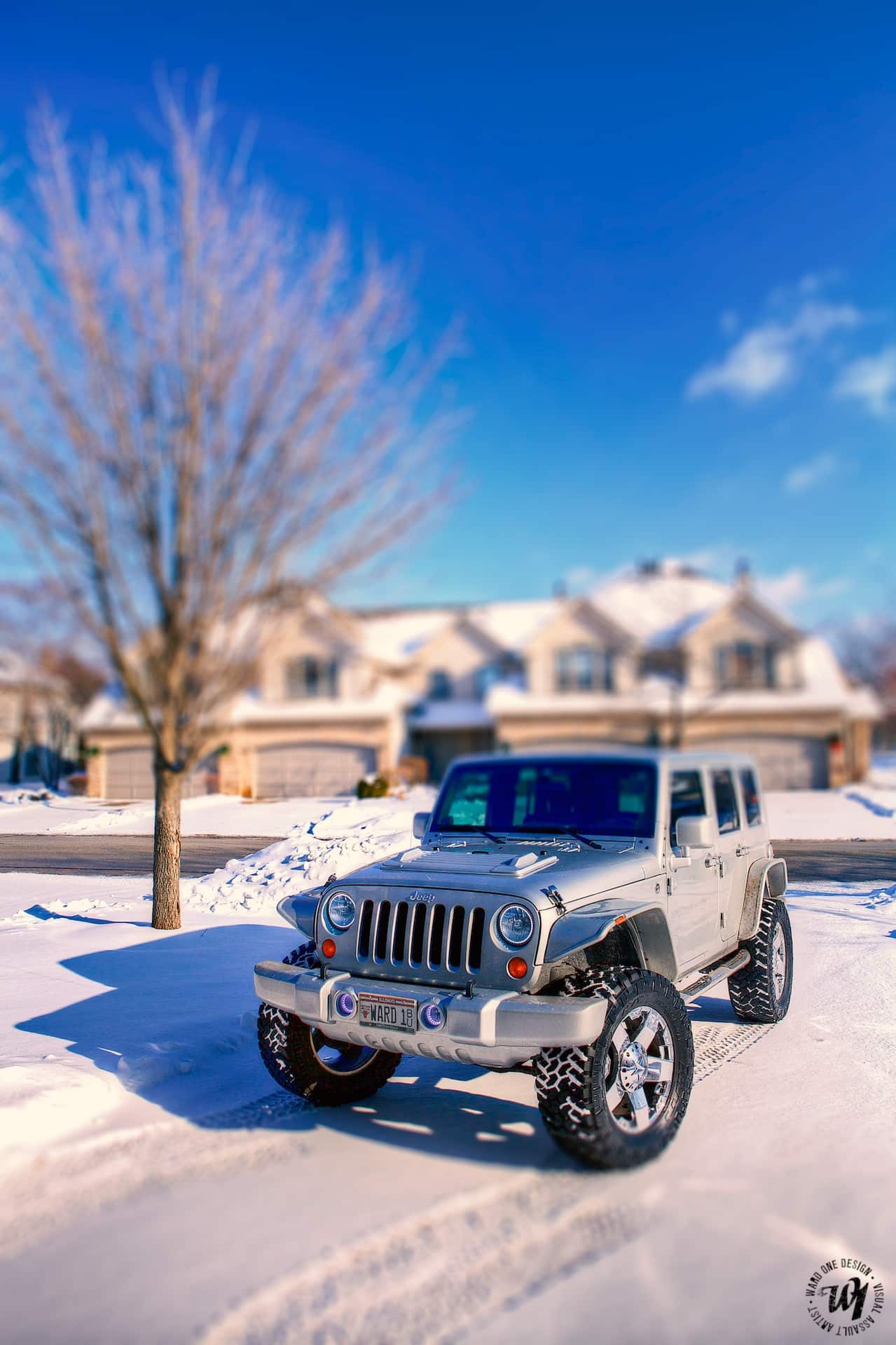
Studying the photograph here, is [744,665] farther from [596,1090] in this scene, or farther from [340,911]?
[596,1090]

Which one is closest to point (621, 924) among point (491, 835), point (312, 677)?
point (491, 835)

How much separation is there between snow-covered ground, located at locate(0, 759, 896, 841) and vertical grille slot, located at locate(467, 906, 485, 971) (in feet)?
18.4

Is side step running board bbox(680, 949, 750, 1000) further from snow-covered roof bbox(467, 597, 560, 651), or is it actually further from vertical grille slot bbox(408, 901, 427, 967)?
snow-covered roof bbox(467, 597, 560, 651)

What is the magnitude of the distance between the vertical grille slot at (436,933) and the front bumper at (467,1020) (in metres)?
0.13

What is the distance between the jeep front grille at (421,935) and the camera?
4.28m

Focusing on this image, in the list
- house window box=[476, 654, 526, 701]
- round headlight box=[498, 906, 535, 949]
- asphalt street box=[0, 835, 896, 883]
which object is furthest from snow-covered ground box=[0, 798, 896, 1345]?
house window box=[476, 654, 526, 701]

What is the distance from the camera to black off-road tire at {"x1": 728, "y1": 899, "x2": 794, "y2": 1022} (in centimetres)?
620

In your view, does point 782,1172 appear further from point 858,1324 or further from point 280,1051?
point 280,1051

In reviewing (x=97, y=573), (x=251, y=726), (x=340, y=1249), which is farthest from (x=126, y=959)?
(x=340, y=1249)

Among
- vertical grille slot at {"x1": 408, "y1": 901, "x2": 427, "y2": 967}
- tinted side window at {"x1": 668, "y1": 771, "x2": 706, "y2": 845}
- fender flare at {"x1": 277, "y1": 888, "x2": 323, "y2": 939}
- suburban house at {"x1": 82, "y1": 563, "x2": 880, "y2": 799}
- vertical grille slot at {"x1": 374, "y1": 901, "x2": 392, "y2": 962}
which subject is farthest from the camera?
suburban house at {"x1": 82, "y1": 563, "x2": 880, "y2": 799}

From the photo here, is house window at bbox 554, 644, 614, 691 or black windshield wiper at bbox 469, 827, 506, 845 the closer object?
black windshield wiper at bbox 469, 827, 506, 845

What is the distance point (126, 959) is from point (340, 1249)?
463 cm

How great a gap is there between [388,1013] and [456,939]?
0.45 metres

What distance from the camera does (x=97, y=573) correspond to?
7008 millimetres
